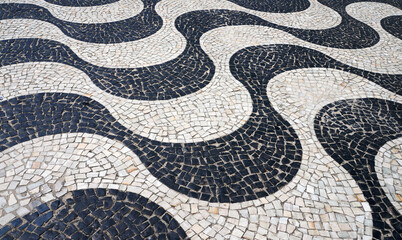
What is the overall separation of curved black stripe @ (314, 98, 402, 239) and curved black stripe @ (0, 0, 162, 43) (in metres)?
5.01

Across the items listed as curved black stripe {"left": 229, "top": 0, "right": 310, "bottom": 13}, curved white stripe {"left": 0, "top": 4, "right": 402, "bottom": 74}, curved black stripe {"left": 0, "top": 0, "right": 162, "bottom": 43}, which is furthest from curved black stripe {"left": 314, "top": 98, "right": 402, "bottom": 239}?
curved black stripe {"left": 0, "top": 0, "right": 162, "bottom": 43}

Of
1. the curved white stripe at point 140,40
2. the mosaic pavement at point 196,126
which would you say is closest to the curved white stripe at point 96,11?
the mosaic pavement at point 196,126

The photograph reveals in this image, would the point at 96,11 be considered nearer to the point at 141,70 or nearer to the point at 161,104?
the point at 141,70

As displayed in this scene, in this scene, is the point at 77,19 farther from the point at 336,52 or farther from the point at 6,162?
the point at 336,52

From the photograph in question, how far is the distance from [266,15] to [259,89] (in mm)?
3880

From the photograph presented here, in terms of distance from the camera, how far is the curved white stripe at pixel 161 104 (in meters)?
5.92

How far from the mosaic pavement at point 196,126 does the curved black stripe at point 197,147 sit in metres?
0.02

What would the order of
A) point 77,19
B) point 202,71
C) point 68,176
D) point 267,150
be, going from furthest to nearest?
point 77,19
point 202,71
point 267,150
point 68,176

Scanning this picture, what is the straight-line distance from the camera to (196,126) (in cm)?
602

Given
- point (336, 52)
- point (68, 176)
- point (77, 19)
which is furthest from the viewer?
point (77, 19)

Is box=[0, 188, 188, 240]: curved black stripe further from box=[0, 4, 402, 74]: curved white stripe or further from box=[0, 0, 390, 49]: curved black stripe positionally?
box=[0, 0, 390, 49]: curved black stripe

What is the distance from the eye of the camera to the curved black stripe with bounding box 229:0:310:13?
10320 mm

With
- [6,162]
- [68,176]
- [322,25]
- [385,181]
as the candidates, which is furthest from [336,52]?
[6,162]

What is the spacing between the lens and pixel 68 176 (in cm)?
498
